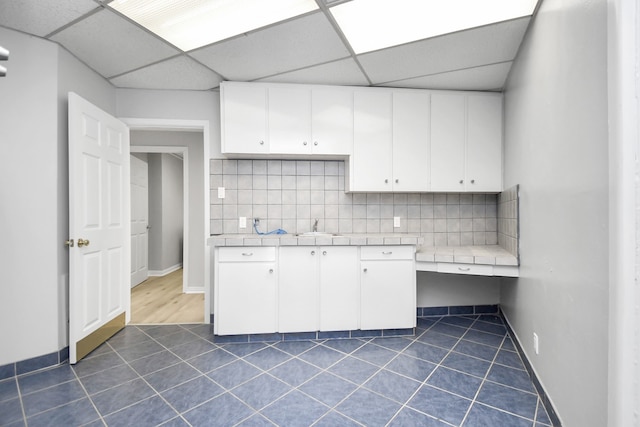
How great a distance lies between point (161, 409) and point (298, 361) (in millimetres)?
866

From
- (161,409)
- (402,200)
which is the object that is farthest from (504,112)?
(161,409)

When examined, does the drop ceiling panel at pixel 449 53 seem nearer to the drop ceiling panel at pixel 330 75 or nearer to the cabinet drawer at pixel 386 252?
the drop ceiling panel at pixel 330 75

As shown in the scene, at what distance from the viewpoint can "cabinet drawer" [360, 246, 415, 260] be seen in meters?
2.43

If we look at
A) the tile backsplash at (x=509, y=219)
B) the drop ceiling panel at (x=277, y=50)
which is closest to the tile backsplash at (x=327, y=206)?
the tile backsplash at (x=509, y=219)

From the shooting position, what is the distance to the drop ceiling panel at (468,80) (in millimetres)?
2377

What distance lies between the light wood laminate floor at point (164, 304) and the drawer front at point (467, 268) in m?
2.34

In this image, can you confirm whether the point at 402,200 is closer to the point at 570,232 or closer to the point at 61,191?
the point at 570,232

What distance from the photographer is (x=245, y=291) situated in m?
2.37

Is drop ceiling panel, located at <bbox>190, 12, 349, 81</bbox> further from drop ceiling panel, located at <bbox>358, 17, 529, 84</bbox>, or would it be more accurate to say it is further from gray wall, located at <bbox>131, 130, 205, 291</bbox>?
gray wall, located at <bbox>131, 130, 205, 291</bbox>

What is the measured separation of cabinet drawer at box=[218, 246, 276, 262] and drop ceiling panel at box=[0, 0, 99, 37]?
1.73 m

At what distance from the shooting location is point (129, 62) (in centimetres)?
230

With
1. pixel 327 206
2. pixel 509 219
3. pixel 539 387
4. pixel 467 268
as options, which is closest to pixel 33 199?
pixel 327 206

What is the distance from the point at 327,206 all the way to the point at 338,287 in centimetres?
86

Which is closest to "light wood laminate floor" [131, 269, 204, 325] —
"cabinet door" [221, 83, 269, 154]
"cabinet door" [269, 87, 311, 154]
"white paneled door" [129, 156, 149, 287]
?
"white paneled door" [129, 156, 149, 287]
